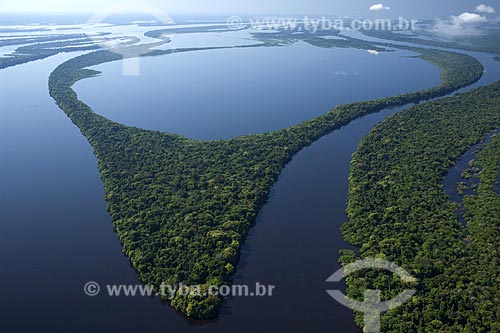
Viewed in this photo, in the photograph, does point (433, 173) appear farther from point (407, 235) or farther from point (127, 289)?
point (127, 289)

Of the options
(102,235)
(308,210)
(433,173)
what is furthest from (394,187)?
(102,235)

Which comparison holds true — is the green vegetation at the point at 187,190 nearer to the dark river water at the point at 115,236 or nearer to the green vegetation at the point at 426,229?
the dark river water at the point at 115,236

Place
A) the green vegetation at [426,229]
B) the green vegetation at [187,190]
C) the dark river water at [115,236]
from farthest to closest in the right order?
the green vegetation at [187,190], the dark river water at [115,236], the green vegetation at [426,229]

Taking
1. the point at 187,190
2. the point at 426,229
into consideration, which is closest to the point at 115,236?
the point at 187,190

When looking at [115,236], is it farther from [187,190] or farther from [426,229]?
[426,229]

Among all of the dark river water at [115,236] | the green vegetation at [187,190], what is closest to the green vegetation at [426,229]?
the dark river water at [115,236]

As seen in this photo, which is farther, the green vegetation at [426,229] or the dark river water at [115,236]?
the dark river water at [115,236]

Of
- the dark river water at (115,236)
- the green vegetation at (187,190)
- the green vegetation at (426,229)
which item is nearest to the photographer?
the green vegetation at (426,229)
